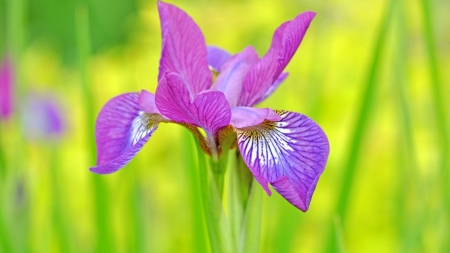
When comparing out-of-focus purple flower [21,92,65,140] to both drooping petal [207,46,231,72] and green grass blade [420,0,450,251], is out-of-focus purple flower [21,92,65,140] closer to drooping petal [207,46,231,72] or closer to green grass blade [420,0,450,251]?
drooping petal [207,46,231,72]

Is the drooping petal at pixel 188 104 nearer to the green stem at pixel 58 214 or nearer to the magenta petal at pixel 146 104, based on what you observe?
the magenta petal at pixel 146 104

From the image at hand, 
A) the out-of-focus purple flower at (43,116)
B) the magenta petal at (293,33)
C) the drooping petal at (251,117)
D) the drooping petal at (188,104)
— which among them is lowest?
the drooping petal at (251,117)

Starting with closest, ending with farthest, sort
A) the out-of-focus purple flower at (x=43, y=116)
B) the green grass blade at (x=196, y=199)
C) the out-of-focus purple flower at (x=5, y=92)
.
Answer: the green grass blade at (x=196, y=199) < the out-of-focus purple flower at (x=5, y=92) < the out-of-focus purple flower at (x=43, y=116)

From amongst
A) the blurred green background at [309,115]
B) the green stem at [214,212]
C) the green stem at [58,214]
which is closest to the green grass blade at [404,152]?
the blurred green background at [309,115]

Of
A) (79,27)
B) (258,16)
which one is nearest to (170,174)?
(258,16)

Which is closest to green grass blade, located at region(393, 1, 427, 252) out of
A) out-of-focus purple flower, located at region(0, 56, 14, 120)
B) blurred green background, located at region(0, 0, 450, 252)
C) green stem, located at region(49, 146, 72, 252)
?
blurred green background, located at region(0, 0, 450, 252)

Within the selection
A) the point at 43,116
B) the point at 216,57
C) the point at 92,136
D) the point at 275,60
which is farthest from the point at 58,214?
the point at 43,116
